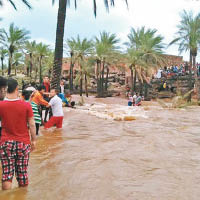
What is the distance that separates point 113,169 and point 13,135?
1945mm

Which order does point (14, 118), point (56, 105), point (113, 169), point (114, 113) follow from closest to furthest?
1. point (14, 118)
2. point (113, 169)
3. point (56, 105)
4. point (114, 113)

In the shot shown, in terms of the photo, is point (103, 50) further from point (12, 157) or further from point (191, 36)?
point (12, 157)

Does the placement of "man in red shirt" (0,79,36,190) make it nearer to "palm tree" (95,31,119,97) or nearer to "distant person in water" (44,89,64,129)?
"distant person in water" (44,89,64,129)

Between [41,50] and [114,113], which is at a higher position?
[41,50]

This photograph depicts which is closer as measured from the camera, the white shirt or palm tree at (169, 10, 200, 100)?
the white shirt

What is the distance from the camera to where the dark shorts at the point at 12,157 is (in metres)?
3.18

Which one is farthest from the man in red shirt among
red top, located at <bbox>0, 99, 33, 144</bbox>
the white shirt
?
the white shirt

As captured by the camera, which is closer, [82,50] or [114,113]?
[114,113]

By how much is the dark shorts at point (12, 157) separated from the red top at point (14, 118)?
6 centimetres

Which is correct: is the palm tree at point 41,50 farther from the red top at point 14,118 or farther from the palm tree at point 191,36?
the red top at point 14,118

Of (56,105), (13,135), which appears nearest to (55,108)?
(56,105)

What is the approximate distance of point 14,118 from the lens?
3.20 meters

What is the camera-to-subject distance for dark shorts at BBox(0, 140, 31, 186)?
3.18 meters

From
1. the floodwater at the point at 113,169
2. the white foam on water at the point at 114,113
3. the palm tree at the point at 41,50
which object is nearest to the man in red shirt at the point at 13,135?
the floodwater at the point at 113,169
